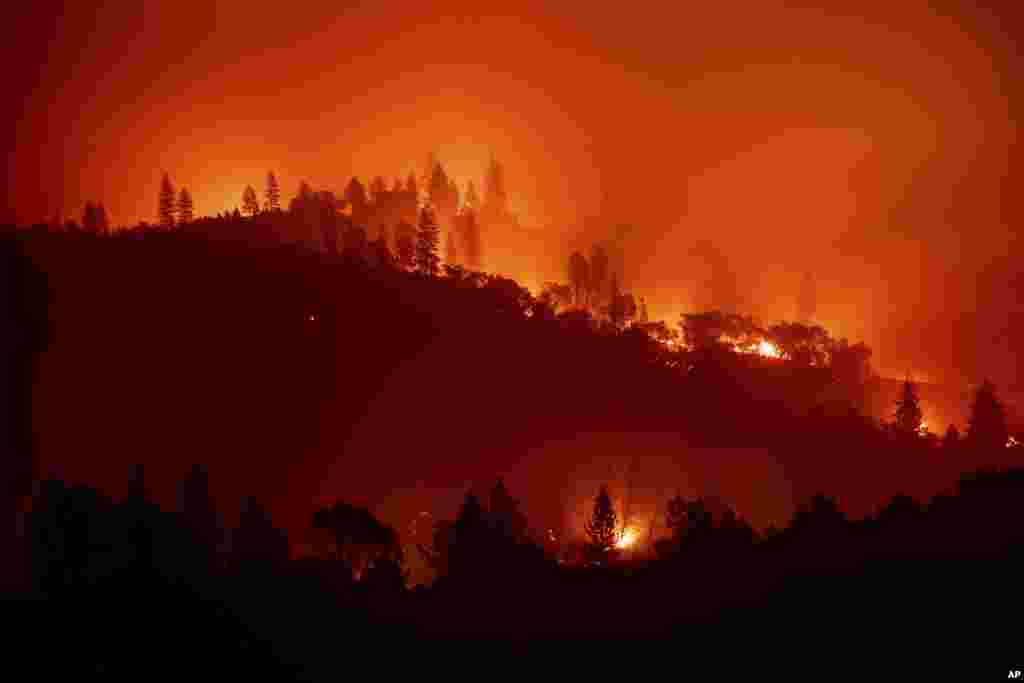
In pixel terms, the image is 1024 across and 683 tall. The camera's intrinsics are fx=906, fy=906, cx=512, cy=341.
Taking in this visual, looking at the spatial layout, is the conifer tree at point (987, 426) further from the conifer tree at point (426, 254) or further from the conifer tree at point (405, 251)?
the conifer tree at point (405, 251)

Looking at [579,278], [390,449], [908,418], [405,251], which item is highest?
[405,251]

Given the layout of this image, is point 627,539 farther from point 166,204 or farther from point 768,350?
point 166,204

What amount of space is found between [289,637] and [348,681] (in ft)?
14.6

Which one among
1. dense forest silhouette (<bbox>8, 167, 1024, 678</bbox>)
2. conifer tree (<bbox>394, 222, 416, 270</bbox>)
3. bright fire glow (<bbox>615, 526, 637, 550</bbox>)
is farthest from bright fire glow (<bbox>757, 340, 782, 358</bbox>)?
bright fire glow (<bbox>615, 526, 637, 550</bbox>)

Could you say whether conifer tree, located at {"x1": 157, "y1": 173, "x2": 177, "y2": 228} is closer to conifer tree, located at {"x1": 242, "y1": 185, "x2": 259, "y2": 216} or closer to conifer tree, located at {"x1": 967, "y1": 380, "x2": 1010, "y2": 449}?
conifer tree, located at {"x1": 242, "y1": 185, "x2": 259, "y2": 216}

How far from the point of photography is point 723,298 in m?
146

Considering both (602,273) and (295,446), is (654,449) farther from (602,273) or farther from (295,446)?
(602,273)

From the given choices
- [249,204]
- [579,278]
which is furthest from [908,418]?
[249,204]

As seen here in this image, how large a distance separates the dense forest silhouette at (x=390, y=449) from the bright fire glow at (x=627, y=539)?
3.92 feet

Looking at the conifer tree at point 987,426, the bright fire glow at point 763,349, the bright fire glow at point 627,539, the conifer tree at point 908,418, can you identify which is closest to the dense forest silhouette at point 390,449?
the conifer tree at point 987,426

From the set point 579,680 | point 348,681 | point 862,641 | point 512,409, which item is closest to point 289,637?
point 348,681

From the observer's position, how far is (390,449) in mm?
85500

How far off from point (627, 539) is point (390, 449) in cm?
2434

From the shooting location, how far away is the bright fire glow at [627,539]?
73012 mm
